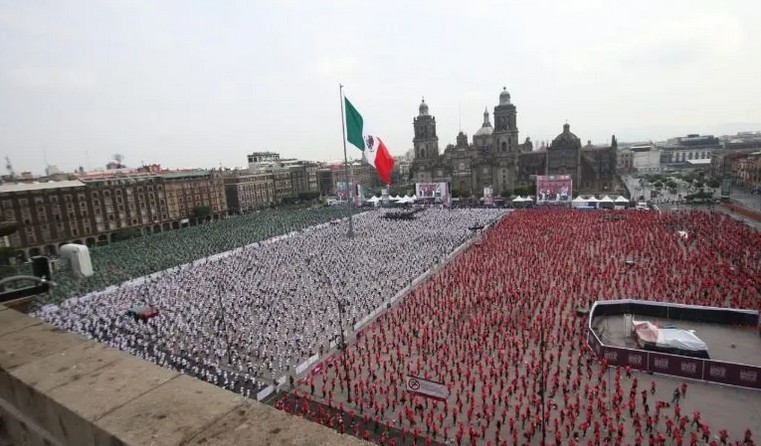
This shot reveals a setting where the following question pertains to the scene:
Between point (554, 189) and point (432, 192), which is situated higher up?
point (432, 192)

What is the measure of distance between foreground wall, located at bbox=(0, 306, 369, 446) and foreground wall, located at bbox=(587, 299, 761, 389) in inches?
713

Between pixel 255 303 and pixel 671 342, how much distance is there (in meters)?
21.4

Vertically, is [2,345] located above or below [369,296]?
above

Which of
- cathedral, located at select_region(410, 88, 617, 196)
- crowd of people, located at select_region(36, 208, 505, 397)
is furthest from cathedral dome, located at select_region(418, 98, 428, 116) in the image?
crowd of people, located at select_region(36, 208, 505, 397)

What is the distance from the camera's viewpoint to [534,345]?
62.1 ft

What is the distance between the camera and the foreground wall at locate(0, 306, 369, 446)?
6.25 ft

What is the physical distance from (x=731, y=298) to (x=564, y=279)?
841 centimetres

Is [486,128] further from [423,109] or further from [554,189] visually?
[554,189]

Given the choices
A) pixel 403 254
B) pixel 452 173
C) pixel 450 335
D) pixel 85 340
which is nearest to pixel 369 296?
pixel 450 335

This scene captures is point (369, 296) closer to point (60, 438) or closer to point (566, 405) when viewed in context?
point (566, 405)

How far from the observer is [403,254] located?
3703 centimetres

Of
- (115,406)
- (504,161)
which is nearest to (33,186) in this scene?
(115,406)

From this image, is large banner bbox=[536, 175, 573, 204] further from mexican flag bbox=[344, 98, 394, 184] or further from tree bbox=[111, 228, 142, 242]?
tree bbox=[111, 228, 142, 242]

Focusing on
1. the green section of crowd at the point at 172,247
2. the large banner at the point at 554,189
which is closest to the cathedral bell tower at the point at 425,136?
the green section of crowd at the point at 172,247
